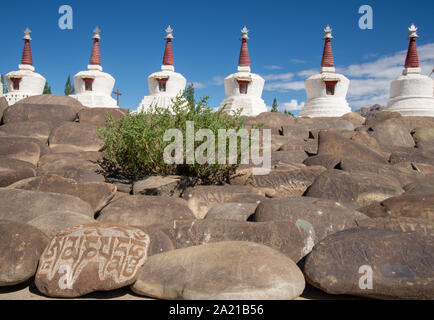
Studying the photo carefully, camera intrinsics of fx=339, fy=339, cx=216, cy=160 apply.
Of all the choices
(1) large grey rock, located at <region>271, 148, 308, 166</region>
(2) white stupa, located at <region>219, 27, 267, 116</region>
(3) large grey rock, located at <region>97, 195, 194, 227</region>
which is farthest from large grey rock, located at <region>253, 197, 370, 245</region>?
(2) white stupa, located at <region>219, 27, 267, 116</region>

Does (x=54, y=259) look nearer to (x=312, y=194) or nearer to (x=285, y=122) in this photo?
(x=312, y=194)

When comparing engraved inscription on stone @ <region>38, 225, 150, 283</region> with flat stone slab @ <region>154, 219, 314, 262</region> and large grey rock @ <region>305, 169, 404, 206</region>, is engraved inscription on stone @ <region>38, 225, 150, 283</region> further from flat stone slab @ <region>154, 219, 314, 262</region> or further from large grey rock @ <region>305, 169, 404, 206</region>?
large grey rock @ <region>305, 169, 404, 206</region>

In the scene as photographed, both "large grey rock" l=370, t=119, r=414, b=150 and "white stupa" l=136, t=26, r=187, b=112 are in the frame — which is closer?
"large grey rock" l=370, t=119, r=414, b=150

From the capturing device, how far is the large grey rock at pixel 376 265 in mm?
2393

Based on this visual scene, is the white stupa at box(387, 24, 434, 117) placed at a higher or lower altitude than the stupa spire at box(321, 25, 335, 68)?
lower

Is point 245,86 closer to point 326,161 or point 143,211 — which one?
point 326,161

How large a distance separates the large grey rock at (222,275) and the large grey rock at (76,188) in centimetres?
169

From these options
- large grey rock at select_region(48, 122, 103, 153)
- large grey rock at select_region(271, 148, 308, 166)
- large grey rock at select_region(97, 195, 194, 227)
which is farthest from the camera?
large grey rock at select_region(48, 122, 103, 153)

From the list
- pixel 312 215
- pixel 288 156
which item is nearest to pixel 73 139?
pixel 288 156

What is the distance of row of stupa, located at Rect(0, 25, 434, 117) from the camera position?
642 inches

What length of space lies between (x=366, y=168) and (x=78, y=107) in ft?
27.1

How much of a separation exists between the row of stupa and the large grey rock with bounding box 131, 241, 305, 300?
13732 mm

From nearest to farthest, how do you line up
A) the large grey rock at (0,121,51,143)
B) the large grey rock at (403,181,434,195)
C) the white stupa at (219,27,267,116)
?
the large grey rock at (403,181,434,195), the large grey rock at (0,121,51,143), the white stupa at (219,27,267,116)

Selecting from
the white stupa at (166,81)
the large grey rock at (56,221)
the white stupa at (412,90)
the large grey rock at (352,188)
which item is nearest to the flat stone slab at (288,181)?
the large grey rock at (352,188)
